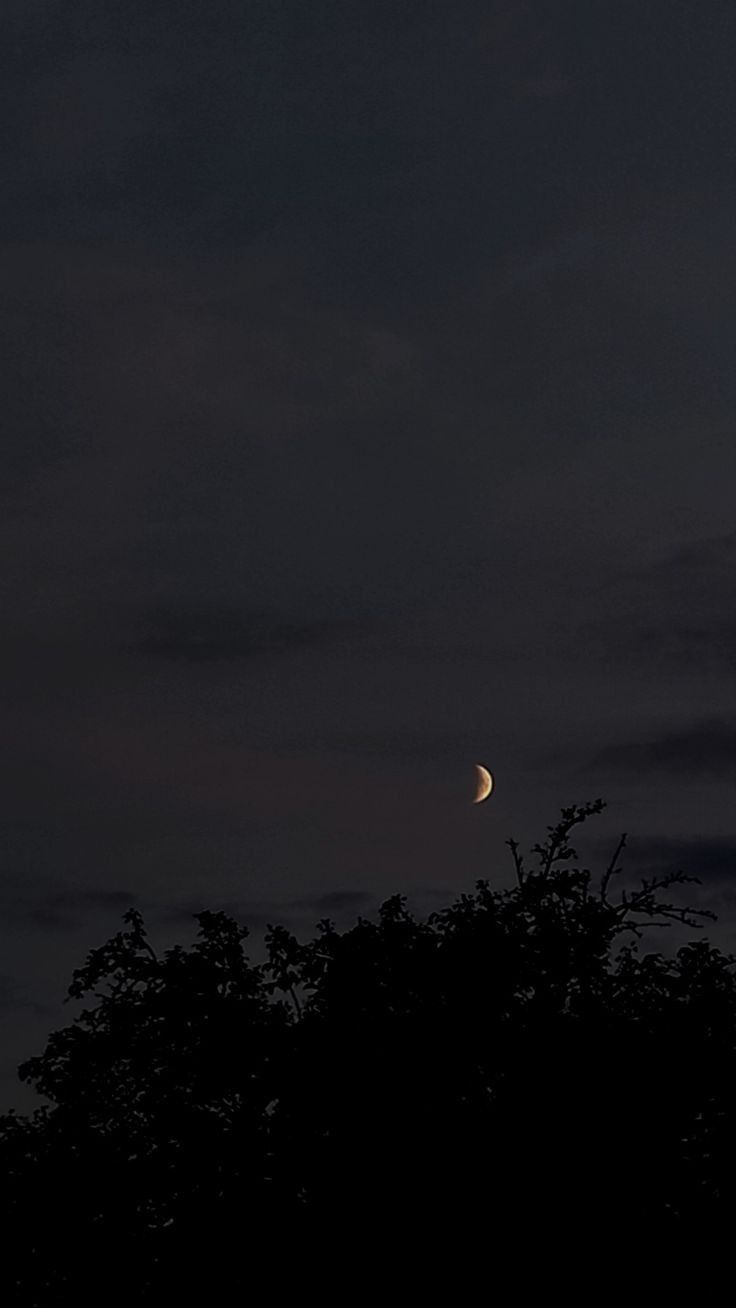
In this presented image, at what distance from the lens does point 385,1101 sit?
29.7m

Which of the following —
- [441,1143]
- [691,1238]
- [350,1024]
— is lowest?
[691,1238]

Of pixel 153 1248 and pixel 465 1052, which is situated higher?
pixel 465 1052

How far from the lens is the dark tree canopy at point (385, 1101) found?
29.2 m

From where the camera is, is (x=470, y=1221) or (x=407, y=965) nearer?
(x=470, y=1221)

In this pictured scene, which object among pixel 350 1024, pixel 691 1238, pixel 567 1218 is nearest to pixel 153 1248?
pixel 350 1024

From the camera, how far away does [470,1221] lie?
28906mm

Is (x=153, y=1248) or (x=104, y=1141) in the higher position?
(x=104, y=1141)

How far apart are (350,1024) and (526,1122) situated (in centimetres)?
337

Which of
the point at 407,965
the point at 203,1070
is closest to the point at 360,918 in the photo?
the point at 407,965

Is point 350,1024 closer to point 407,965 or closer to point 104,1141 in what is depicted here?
point 407,965

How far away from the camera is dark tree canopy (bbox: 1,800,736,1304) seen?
29172 millimetres

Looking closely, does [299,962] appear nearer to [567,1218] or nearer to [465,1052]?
[465,1052]

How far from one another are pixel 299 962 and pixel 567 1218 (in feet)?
20.2

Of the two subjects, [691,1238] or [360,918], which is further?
[360,918]
